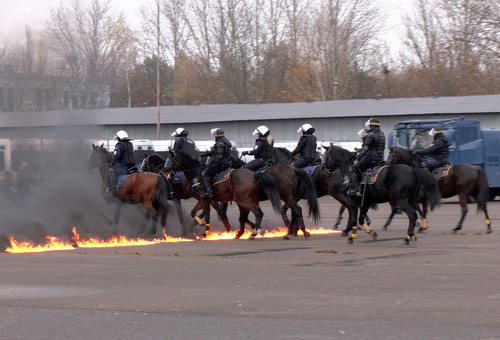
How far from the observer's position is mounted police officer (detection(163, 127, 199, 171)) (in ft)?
74.2

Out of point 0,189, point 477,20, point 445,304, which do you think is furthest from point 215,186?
point 477,20

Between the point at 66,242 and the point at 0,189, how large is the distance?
2846mm

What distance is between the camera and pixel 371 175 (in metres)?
19.9

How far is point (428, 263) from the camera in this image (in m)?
15.3

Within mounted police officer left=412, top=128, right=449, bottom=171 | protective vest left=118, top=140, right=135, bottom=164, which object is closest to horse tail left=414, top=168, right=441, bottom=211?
mounted police officer left=412, top=128, right=449, bottom=171

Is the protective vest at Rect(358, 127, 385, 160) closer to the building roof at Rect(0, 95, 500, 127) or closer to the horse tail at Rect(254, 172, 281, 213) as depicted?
the horse tail at Rect(254, 172, 281, 213)

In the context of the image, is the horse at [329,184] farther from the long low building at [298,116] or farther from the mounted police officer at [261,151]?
the long low building at [298,116]

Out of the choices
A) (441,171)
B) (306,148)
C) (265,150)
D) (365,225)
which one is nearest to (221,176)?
(265,150)

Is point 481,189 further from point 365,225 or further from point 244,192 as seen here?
point 244,192

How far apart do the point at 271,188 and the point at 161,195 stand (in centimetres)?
257

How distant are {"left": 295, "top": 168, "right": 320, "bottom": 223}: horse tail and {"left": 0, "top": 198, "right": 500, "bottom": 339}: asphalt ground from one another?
1.65 meters

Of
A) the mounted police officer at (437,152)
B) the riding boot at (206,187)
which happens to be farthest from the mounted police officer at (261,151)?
the mounted police officer at (437,152)

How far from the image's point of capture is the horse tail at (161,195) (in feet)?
71.7

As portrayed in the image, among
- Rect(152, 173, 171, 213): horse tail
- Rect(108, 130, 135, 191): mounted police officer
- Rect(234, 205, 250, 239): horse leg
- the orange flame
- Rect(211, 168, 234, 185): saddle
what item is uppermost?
Rect(108, 130, 135, 191): mounted police officer
